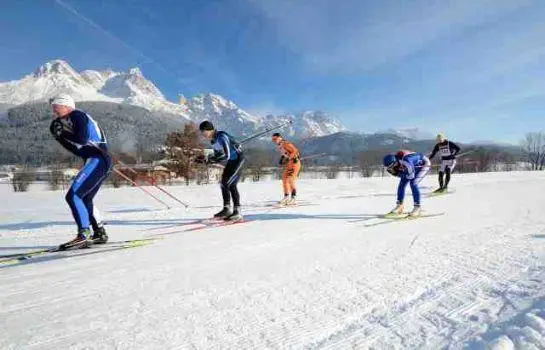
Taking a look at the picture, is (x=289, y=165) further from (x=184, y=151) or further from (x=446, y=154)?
(x=184, y=151)

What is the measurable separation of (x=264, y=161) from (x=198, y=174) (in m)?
9.18

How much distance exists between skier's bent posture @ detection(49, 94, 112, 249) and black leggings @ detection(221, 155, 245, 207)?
276 cm

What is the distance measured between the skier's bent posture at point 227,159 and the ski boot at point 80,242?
2.90m

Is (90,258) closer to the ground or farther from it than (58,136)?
closer to the ground

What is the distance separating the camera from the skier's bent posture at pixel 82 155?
517 cm

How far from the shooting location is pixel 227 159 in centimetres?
792

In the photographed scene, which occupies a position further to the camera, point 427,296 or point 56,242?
point 56,242

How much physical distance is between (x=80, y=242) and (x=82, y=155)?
3.94 feet

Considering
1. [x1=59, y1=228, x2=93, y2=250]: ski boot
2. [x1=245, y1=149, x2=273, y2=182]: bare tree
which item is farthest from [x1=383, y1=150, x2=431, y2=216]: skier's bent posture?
[x1=245, y1=149, x2=273, y2=182]: bare tree

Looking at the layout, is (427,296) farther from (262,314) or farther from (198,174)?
(198,174)

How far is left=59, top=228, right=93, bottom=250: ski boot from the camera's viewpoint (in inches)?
203

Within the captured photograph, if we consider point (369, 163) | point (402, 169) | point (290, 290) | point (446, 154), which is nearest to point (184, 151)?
point (446, 154)

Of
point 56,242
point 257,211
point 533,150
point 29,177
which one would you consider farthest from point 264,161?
point 533,150

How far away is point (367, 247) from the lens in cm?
485
